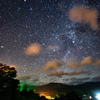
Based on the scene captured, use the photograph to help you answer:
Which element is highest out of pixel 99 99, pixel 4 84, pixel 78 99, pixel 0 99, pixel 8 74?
pixel 8 74

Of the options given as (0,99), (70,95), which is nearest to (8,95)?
(0,99)

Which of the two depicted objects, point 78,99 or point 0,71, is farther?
point 0,71

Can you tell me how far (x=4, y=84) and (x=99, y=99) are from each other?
100 ft

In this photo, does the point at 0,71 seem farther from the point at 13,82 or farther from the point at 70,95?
the point at 70,95

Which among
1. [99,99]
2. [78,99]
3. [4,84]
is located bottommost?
[99,99]

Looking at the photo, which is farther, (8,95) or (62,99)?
(62,99)

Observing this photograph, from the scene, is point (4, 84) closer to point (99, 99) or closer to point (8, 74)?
point (8, 74)

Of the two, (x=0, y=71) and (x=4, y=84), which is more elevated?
(x=0, y=71)

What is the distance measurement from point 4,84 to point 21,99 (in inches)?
289

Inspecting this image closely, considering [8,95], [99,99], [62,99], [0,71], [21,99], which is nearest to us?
[8,95]

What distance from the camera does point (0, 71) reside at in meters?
20.8

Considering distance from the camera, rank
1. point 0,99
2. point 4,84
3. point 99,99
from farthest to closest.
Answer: point 99,99 → point 4,84 → point 0,99

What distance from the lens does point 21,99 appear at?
14273mm

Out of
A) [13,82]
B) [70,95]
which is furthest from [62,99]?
[13,82]
